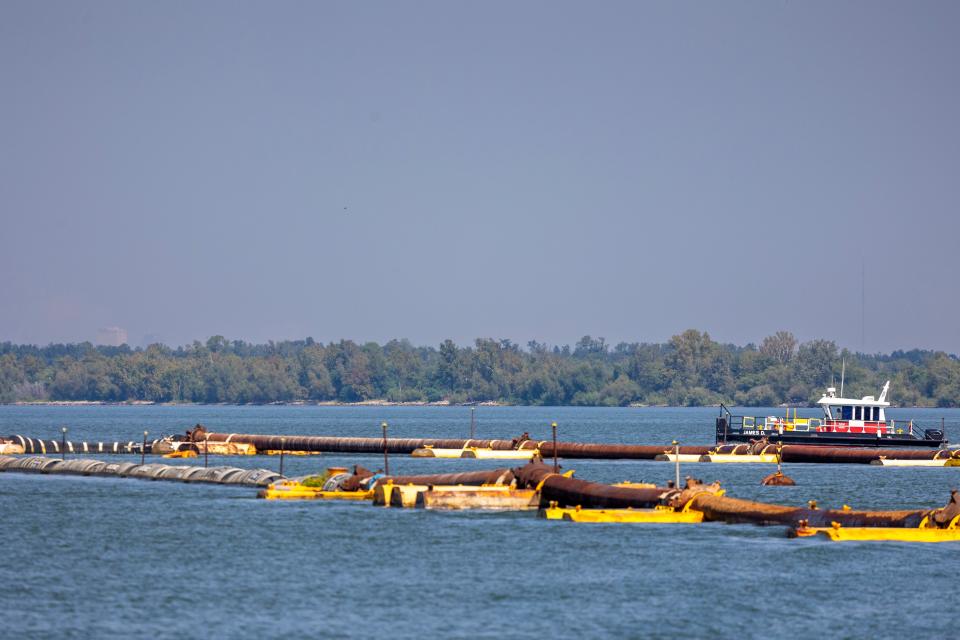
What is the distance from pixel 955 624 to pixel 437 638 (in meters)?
14.4

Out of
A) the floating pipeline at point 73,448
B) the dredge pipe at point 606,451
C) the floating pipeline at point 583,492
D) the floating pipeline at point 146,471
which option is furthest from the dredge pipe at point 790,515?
the floating pipeline at point 73,448

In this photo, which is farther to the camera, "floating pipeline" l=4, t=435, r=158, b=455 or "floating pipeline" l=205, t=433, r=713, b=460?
"floating pipeline" l=205, t=433, r=713, b=460

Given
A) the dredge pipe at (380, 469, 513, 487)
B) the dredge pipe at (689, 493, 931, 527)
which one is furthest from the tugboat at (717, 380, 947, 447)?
the dredge pipe at (689, 493, 931, 527)

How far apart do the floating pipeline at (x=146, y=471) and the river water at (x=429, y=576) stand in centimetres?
1013

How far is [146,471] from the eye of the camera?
294 feet

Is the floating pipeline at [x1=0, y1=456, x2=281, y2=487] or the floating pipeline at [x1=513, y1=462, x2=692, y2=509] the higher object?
the floating pipeline at [x1=513, y1=462, x2=692, y2=509]

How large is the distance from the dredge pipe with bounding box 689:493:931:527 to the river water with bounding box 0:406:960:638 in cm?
75

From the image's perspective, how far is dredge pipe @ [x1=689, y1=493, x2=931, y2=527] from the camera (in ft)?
184

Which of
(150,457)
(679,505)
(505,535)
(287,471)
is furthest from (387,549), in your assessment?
(150,457)

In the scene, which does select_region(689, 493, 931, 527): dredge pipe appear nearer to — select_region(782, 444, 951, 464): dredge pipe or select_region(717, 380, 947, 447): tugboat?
select_region(782, 444, 951, 464): dredge pipe

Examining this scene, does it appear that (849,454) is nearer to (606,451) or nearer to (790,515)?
(606,451)

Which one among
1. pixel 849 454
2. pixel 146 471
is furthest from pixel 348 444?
pixel 849 454

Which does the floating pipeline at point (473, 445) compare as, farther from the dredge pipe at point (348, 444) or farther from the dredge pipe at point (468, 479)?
the dredge pipe at point (468, 479)

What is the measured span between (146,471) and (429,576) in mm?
→ 45196
